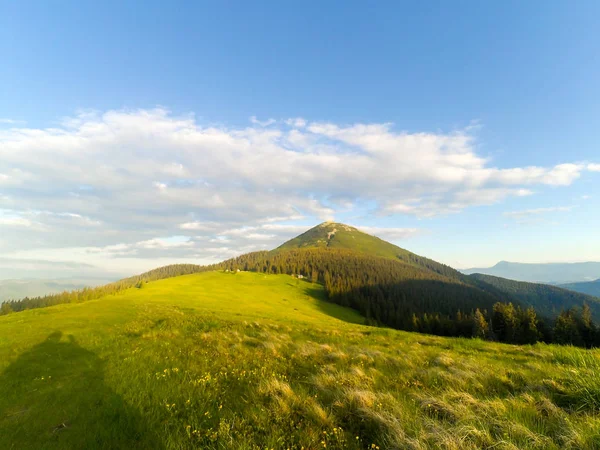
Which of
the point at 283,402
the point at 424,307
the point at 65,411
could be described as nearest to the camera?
the point at 283,402

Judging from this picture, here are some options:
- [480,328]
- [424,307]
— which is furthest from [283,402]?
[424,307]

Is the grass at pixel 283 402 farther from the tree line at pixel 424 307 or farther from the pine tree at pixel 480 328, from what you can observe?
the pine tree at pixel 480 328

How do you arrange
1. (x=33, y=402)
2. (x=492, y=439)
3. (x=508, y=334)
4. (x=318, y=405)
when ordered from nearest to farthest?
(x=492, y=439), (x=318, y=405), (x=33, y=402), (x=508, y=334)

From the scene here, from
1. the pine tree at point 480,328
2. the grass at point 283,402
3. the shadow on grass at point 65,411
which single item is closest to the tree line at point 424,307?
the pine tree at point 480,328

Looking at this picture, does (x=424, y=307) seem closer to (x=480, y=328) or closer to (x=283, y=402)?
(x=480, y=328)

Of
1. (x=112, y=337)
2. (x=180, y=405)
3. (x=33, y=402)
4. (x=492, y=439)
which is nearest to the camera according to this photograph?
(x=492, y=439)

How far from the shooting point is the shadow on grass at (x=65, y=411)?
5176mm

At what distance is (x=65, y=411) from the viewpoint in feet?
21.1

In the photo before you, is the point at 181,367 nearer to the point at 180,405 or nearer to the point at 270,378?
the point at 180,405

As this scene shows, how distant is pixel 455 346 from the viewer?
16.6m

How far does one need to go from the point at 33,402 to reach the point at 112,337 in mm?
8018

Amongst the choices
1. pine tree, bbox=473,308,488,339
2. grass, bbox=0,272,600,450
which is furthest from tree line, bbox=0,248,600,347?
grass, bbox=0,272,600,450

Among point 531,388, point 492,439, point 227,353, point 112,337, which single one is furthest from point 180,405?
point 112,337

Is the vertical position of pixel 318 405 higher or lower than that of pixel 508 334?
higher
